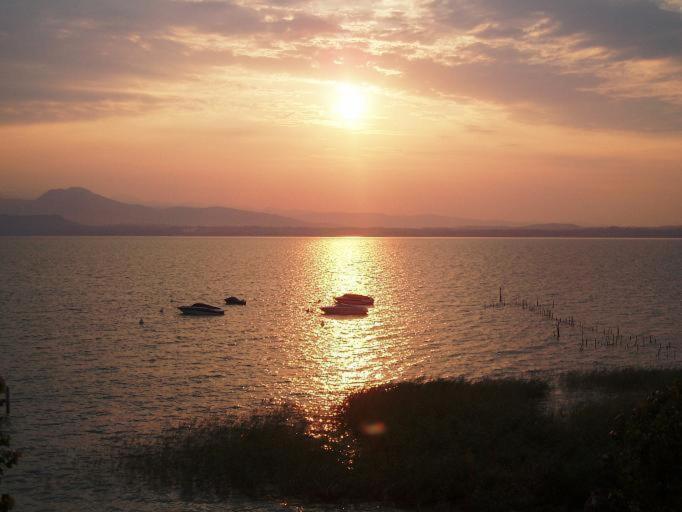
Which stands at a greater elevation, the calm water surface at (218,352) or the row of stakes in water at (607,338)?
the row of stakes in water at (607,338)


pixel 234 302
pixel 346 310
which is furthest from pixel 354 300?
pixel 234 302

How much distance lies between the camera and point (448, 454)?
24.4m

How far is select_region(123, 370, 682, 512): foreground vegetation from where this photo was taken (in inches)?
680

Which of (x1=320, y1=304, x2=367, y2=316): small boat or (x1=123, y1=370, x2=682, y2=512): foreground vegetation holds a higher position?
(x1=123, y1=370, x2=682, y2=512): foreground vegetation

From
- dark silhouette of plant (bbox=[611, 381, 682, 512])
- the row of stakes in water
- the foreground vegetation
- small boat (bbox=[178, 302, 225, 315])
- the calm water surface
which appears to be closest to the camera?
dark silhouette of plant (bbox=[611, 381, 682, 512])

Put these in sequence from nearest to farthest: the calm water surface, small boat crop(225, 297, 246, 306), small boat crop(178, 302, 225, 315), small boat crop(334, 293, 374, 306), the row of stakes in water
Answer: the calm water surface < the row of stakes in water < small boat crop(178, 302, 225, 315) < small boat crop(334, 293, 374, 306) < small boat crop(225, 297, 246, 306)

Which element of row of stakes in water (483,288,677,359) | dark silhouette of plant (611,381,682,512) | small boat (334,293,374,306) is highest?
dark silhouette of plant (611,381,682,512)

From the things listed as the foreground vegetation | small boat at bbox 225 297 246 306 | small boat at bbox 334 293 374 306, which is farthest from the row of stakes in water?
small boat at bbox 225 297 246 306

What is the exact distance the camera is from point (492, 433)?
26422 mm

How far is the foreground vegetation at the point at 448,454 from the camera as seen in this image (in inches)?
680

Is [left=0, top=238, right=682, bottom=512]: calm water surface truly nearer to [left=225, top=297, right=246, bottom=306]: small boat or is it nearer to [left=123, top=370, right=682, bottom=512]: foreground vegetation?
[left=225, top=297, right=246, bottom=306]: small boat

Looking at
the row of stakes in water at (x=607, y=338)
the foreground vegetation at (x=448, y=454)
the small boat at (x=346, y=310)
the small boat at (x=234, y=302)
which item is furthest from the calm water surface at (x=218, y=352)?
the small boat at (x=346, y=310)

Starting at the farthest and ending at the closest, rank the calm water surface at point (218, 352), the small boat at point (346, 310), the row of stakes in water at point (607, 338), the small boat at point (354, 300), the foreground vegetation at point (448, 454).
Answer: the small boat at point (354, 300) → the small boat at point (346, 310) → the row of stakes in water at point (607, 338) → the calm water surface at point (218, 352) → the foreground vegetation at point (448, 454)

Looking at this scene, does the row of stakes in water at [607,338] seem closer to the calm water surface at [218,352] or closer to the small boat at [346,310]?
the calm water surface at [218,352]
